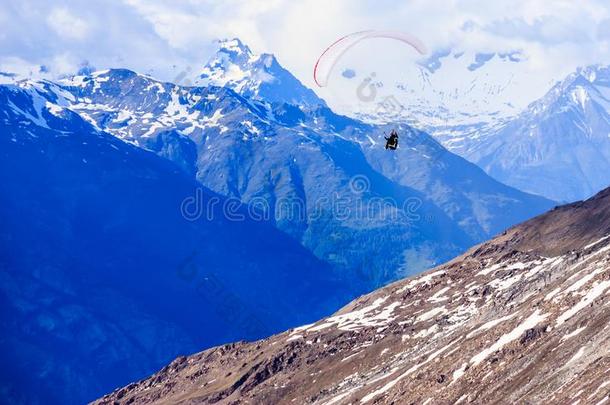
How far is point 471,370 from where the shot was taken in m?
166

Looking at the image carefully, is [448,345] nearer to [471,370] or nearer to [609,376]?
[471,370]

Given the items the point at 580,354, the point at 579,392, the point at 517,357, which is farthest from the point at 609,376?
the point at 517,357

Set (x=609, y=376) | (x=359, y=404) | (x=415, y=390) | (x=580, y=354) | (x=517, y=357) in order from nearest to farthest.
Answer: (x=609, y=376), (x=580, y=354), (x=517, y=357), (x=415, y=390), (x=359, y=404)

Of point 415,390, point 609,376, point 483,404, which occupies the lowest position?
point 609,376

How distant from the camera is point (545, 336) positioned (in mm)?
162500

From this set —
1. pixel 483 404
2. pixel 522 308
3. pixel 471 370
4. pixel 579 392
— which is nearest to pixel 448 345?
pixel 522 308

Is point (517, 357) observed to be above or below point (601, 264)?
below

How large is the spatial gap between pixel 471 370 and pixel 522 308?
31.3 metres

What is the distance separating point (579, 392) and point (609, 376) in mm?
4242

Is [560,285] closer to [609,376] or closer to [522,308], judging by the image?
[522,308]

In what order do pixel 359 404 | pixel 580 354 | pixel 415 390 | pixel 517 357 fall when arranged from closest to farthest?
pixel 580 354 < pixel 517 357 < pixel 415 390 < pixel 359 404

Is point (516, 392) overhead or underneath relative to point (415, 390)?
underneath

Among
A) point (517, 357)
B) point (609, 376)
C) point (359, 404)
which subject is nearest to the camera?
point (609, 376)

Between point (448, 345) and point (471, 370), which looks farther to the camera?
point (448, 345)
